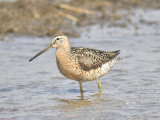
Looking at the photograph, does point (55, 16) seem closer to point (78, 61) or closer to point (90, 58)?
point (90, 58)

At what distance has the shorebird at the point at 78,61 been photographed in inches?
280

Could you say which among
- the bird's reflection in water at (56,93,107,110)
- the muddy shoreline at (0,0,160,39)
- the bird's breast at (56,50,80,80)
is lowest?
the bird's reflection in water at (56,93,107,110)

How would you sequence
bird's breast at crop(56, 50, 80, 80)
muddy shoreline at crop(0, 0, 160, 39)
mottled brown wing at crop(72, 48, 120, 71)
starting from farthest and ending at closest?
muddy shoreline at crop(0, 0, 160, 39) < mottled brown wing at crop(72, 48, 120, 71) < bird's breast at crop(56, 50, 80, 80)

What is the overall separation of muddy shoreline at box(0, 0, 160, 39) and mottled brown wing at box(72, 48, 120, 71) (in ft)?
11.2

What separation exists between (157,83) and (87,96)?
1313mm

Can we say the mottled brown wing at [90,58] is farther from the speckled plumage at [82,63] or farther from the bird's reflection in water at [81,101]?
the bird's reflection in water at [81,101]

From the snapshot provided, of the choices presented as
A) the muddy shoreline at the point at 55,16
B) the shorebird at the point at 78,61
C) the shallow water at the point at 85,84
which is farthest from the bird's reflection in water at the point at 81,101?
the muddy shoreline at the point at 55,16

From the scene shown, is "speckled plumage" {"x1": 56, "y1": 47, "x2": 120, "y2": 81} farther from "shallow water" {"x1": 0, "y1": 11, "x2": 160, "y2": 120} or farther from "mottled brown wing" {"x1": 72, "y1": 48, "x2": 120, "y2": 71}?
"shallow water" {"x1": 0, "y1": 11, "x2": 160, "y2": 120}

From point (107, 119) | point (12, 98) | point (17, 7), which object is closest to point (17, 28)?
point (17, 7)

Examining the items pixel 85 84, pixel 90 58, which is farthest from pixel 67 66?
pixel 85 84

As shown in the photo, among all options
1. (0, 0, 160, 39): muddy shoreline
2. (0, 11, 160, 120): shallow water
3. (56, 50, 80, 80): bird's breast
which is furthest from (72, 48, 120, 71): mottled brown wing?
(0, 0, 160, 39): muddy shoreline

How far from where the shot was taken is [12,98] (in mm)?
7027

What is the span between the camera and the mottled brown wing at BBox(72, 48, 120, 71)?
7.27 m

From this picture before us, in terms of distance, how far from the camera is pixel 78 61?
7.21 meters
